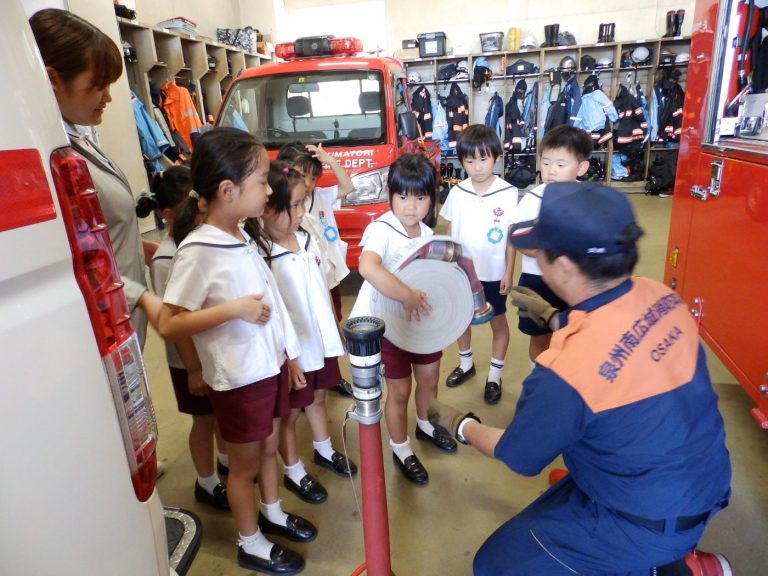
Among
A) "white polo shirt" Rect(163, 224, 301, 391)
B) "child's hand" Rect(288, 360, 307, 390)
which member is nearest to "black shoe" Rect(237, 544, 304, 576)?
"child's hand" Rect(288, 360, 307, 390)

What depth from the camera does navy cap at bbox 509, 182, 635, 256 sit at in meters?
1.16

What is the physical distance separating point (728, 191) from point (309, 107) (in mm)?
3460

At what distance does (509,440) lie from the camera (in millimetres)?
1300

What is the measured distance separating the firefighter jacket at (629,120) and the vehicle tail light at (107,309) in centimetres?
1011

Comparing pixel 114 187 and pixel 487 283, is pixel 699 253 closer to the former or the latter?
pixel 487 283

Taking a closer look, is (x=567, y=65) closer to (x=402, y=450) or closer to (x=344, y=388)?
(x=344, y=388)

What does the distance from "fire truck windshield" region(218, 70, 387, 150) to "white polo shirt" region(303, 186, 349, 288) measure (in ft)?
5.41

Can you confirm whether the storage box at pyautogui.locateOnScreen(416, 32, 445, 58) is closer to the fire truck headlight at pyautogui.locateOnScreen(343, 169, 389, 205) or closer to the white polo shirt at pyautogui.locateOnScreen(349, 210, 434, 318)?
the fire truck headlight at pyautogui.locateOnScreen(343, 169, 389, 205)

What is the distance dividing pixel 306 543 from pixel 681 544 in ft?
4.42

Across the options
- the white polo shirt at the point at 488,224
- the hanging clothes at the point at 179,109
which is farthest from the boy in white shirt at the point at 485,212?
the hanging clothes at the point at 179,109

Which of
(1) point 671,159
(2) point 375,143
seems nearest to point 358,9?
(1) point 671,159

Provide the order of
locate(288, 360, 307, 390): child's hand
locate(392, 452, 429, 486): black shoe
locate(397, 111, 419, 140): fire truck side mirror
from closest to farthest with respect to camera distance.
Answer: locate(288, 360, 307, 390): child's hand → locate(392, 452, 429, 486): black shoe → locate(397, 111, 419, 140): fire truck side mirror

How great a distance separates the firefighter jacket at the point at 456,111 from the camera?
33.3 feet

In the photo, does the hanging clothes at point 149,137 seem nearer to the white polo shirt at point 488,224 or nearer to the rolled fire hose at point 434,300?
the white polo shirt at point 488,224
